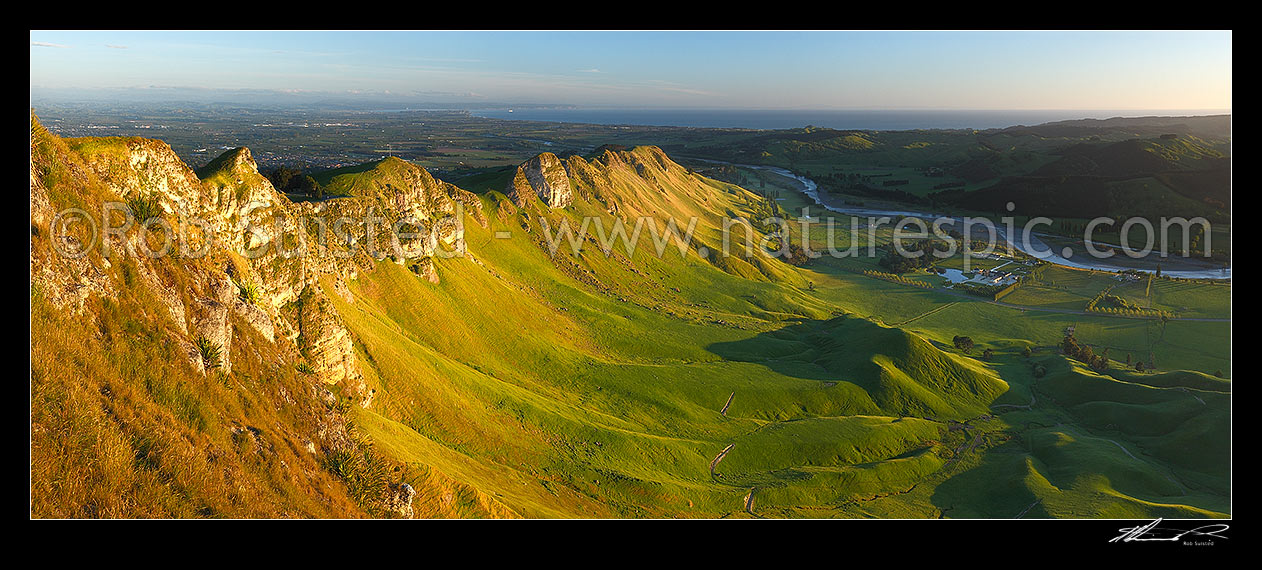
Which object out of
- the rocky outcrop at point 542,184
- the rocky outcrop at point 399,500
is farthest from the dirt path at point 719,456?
the rocky outcrop at point 542,184

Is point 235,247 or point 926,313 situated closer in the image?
point 235,247

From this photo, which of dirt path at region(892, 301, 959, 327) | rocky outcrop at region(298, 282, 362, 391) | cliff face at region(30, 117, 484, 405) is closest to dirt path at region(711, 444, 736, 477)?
cliff face at region(30, 117, 484, 405)

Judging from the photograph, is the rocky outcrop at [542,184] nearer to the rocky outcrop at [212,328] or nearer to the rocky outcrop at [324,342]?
the rocky outcrop at [324,342]
